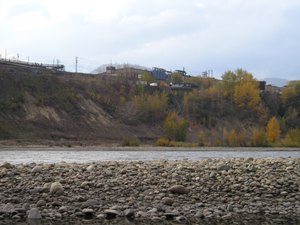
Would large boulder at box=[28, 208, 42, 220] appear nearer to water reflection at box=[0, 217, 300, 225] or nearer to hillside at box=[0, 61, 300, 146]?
water reflection at box=[0, 217, 300, 225]

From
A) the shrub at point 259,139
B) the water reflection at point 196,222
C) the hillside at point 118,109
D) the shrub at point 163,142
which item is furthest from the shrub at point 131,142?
the water reflection at point 196,222

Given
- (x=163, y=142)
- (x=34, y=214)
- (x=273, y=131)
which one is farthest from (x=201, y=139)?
(x=34, y=214)

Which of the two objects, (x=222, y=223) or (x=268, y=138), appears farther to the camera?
(x=268, y=138)

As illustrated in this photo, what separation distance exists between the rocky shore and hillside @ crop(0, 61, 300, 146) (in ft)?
219

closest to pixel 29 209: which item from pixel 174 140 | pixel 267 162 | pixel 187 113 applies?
pixel 267 162

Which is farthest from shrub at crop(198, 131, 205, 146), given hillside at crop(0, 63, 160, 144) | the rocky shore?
the rocky shore

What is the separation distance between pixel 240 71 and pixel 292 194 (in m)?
117

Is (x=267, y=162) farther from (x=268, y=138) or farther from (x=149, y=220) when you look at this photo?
(x=268, y=138)

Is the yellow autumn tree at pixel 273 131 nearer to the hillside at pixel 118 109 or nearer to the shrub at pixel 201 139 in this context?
the hillside at pixel 118 109

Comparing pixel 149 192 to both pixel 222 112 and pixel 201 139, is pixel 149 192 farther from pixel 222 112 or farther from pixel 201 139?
pixel 222 112

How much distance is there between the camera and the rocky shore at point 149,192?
58.3 feet

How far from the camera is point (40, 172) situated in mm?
23125

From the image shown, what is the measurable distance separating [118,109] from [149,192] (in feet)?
321

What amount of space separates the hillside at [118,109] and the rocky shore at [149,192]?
6667 cm
